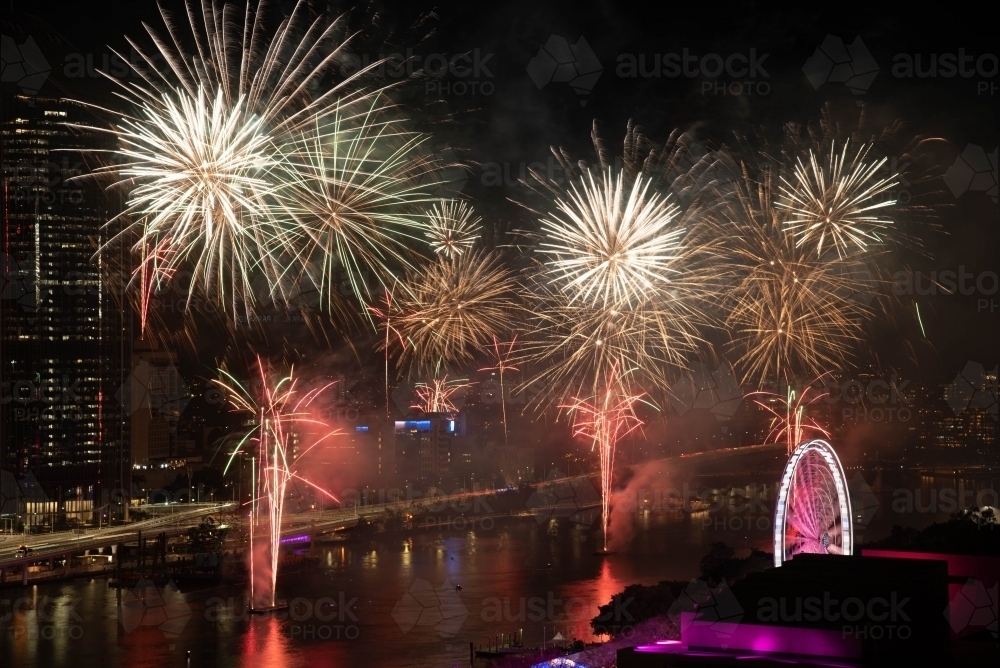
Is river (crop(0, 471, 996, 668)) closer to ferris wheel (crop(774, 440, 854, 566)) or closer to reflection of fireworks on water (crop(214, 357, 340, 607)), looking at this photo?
reflection of fireworks on water (crop(214, 357, 340, 607))

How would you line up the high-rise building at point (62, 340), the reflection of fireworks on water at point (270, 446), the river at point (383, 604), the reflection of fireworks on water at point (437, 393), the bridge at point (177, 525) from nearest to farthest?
the reflection of fireworks on water at point (270, 446) → the river at point (383, 604) → the reflection of fireworks on water at point (437, 393) → the bridge at point (177, 525) → the high-rise building at point (62, 340)

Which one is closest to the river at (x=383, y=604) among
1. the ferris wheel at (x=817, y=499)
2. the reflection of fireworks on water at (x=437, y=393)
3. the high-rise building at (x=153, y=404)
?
the reflection of fireworks on water at (x=437, y=393)

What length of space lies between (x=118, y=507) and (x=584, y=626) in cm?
2797

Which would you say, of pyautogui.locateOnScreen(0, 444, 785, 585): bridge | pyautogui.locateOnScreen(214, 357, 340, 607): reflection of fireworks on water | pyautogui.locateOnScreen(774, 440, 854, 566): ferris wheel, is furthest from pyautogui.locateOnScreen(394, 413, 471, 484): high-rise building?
pyautogui.locateOnScreen(774, 440, 854, 566): ferris wheel

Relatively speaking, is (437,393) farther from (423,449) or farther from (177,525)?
(423,449)

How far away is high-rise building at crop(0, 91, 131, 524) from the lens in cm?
3981

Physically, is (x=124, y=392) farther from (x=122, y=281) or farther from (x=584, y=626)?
(x=584, y=626)

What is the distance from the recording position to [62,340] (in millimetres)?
42625

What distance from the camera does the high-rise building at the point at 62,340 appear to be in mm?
39812

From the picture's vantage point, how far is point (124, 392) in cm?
4588

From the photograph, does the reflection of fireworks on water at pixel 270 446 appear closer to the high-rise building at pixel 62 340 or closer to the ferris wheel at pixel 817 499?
the high-rise building at pixel 62 340

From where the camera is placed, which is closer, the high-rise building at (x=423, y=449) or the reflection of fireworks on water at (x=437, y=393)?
the reflection of fireworks on water at (x=437, y=393)

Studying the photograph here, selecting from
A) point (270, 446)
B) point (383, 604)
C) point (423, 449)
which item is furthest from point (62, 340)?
point (383, 604)

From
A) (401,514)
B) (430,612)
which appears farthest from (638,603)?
(401,514)
